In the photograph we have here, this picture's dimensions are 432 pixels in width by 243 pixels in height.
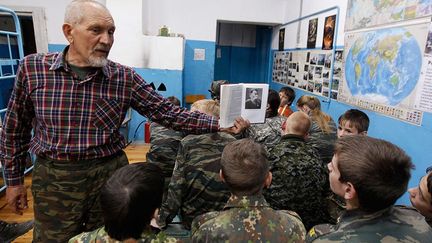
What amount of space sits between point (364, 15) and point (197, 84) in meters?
3.14

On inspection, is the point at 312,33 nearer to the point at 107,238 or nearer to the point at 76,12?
the point at 76,12

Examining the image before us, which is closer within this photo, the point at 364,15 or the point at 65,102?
the point at 65,102

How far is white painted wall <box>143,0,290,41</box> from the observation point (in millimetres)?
5109

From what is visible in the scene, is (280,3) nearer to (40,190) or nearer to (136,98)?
(136,98)

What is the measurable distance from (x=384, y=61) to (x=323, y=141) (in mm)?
1118

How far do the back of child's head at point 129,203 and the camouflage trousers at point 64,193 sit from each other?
1.27 ft

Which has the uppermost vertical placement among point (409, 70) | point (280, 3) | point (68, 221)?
point (280, 3)

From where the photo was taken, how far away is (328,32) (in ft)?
12.4

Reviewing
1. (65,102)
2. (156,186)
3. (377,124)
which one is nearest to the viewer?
(156,186)

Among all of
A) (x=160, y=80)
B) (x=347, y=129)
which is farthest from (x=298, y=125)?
(x=160, y=80)

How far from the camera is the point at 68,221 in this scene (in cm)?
127

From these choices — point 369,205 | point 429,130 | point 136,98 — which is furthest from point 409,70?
point 136,98

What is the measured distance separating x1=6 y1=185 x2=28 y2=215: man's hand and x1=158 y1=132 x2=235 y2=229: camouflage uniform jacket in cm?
70

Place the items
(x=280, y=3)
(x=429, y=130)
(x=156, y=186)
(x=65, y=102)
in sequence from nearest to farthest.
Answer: (x=156, y=186) → (x=65, y=102) → (x=429, y=130) → (x=280, y=3)
